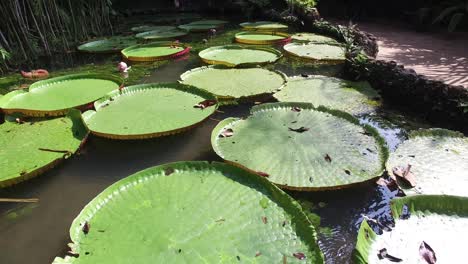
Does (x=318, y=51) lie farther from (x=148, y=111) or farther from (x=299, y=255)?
(x=299, y=255)

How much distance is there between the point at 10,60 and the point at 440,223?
23.0ft

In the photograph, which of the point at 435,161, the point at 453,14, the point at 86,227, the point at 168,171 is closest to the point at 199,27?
the point at 453,14

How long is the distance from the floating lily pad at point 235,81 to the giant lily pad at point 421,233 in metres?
2.28

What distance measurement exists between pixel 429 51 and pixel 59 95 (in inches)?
237

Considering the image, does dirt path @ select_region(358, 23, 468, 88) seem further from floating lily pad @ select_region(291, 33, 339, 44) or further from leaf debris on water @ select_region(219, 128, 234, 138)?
leaf debris on water @ select_region(219, 128, 234, 138)

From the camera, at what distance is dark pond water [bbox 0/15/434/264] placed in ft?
6.98

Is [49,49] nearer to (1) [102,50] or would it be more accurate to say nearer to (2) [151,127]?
(1) [102,50]

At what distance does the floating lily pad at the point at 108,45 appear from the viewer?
261 inches

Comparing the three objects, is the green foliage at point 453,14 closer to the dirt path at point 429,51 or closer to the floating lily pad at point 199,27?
the dirt path at point 429,51

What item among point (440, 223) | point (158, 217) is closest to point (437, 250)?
point (440, 223)

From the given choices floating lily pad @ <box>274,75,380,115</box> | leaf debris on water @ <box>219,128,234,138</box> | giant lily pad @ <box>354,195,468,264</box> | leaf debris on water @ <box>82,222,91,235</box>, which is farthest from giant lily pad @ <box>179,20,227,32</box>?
giant lily pad @ <box>354,195,468,264</box>

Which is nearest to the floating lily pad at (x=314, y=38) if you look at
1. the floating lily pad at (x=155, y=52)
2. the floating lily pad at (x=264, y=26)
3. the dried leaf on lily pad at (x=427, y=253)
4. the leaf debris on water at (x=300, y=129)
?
the floating lily pad at (x=264, y=26)

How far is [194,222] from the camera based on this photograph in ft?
6.63

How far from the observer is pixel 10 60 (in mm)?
6023
